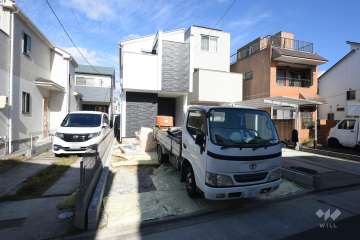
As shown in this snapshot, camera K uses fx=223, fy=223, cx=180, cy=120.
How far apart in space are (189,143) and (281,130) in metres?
12.3

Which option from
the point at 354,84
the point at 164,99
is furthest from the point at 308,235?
the point at 354,84

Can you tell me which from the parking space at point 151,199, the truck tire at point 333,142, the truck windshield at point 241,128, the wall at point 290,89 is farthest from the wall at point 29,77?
the truck tire at point 333,142

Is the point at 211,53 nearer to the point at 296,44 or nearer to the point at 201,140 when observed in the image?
the point at 296,44

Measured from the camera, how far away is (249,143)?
417 cm

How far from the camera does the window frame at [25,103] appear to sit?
10.2m

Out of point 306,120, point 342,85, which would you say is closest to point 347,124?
point 306,120

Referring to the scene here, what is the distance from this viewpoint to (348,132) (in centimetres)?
1210

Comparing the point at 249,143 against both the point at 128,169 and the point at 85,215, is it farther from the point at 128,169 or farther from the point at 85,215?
the point at 128,169

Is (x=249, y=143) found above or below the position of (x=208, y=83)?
below

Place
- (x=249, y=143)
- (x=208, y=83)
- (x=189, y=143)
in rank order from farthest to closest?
(x=208, y=83) < (x=189, y=143) < (x=249, y=143)

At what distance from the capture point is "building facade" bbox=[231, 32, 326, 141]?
1509 centimetres

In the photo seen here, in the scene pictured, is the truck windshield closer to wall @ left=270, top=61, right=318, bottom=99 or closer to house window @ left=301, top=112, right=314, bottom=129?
wall @ left=270, top=61, right=318, bottom=99

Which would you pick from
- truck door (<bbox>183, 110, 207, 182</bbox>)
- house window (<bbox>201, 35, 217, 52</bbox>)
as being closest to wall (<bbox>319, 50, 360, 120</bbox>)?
house window (<bbox>201, 35, 217, 52</bbox>)

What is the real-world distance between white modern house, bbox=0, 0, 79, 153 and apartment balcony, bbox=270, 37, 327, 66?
14.4 metres
